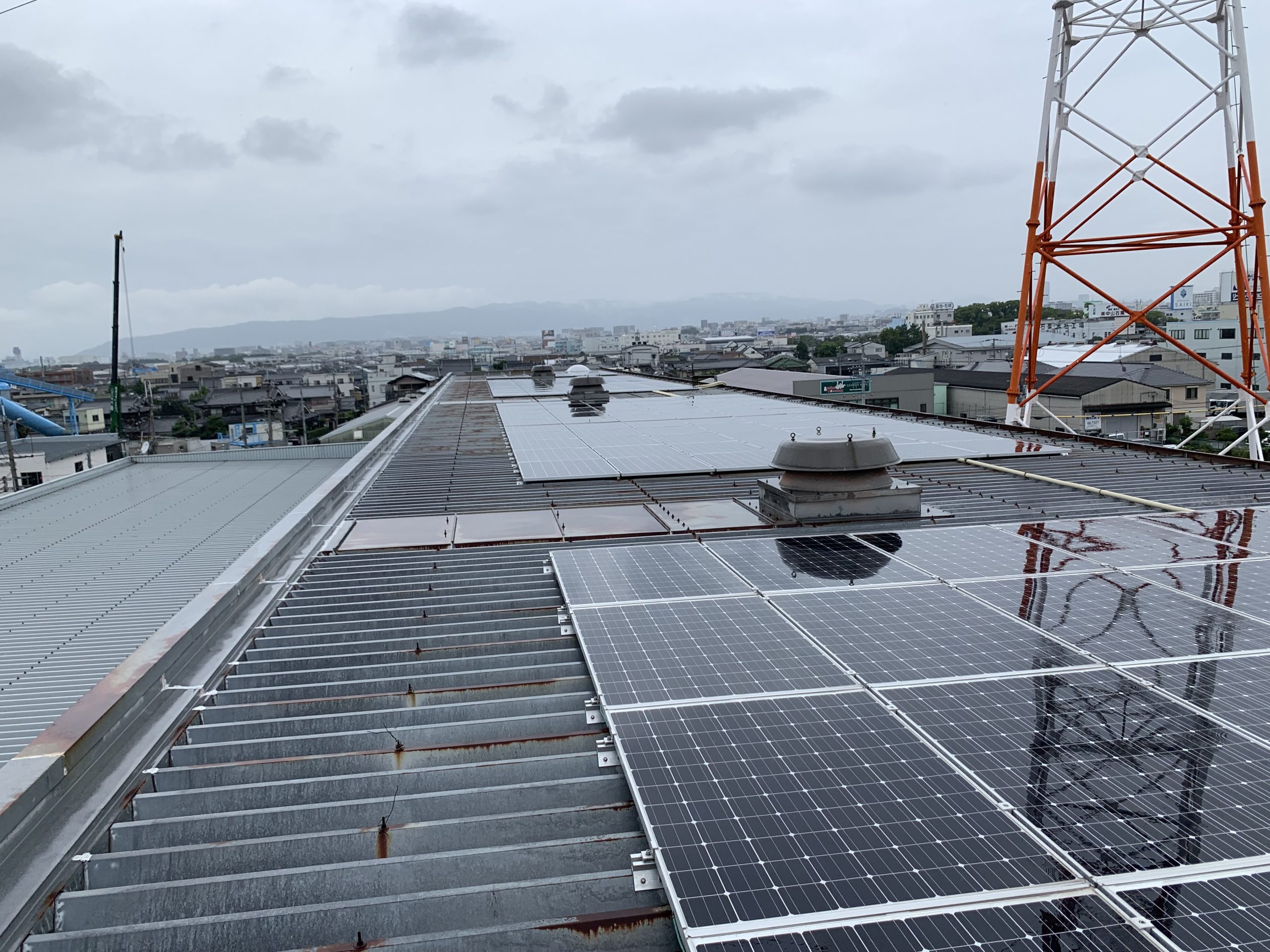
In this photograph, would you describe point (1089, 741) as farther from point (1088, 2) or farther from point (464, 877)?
point (1088, 2)

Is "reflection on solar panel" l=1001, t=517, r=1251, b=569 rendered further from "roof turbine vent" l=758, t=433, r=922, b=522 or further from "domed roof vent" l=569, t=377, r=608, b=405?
Answer: "domed roof vent" l=569, t=377, r=608, b=405

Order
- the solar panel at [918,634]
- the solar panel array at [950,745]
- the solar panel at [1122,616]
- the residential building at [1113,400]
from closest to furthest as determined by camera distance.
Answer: the solar panel array at [950,745] → the solar panel at [918,634] → the solar panel at [1122,616] → the residential building at [1113,400]

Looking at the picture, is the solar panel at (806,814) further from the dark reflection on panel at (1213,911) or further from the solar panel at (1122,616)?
the solar panel at (1122,616)

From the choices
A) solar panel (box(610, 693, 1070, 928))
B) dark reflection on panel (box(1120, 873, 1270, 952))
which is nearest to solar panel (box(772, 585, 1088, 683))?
solar panel (box(610, 693, 1070, 928))

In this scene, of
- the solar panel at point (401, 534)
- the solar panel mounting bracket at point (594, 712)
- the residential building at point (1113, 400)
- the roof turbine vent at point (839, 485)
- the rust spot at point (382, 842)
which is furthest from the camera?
the residential building at point (1113, 400)

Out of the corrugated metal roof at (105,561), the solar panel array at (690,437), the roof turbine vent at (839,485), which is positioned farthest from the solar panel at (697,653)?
the solar panel array at (690,437)

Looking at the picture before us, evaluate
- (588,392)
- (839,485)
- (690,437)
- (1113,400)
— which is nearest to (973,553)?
(839,485)

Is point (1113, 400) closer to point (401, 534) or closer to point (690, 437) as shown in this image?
point (690, 437)

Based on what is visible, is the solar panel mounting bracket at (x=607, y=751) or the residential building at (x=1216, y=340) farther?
the residential building at (x=1216, y=340)
